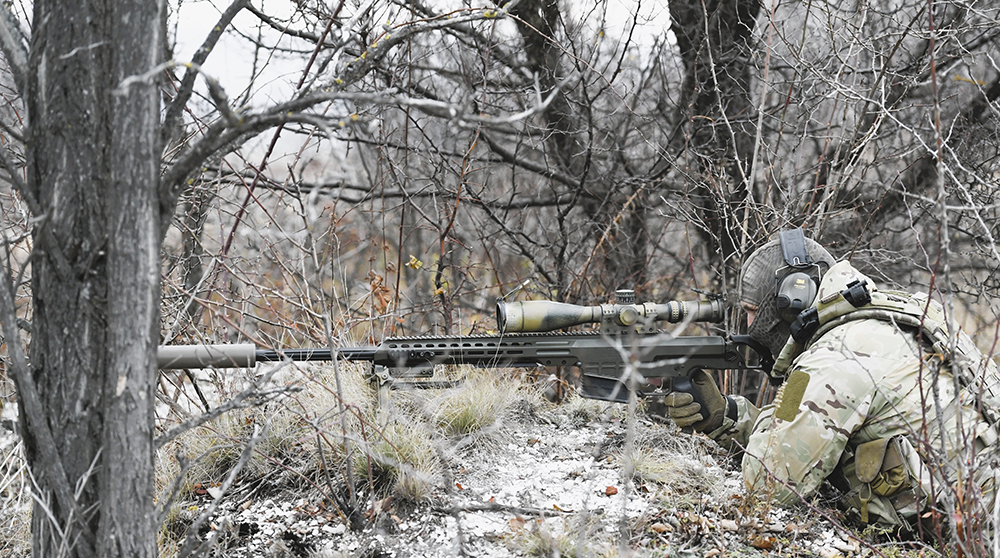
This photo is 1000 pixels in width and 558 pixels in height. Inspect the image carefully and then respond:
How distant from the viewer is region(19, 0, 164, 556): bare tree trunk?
190cm

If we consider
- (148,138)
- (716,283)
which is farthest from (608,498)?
(716,283)

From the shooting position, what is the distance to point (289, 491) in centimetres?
363

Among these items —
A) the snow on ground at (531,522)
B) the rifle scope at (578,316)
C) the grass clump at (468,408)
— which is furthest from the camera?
the grass clump at (468,408)

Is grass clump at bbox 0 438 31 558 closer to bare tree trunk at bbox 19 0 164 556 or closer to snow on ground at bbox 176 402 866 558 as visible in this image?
snow on ground at bbox 176 402 866 558

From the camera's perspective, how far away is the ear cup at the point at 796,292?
12.5ft

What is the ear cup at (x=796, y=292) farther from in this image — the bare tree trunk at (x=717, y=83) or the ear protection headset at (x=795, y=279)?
the bare tree trunk at (x=717, y=83)

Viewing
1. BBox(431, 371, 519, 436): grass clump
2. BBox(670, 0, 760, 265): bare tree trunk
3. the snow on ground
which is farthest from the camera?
BBox(670, 0, 760, 265): bare tree trunk

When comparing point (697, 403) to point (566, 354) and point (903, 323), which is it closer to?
point (566, 354)

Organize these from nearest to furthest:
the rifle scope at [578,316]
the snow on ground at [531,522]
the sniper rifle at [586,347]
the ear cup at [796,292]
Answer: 1. the snow on ground at [531,522]
2. the ear cup at [796,292]
3. the sniper rifle at [586,347]
4. the rifle scope at [578,316]

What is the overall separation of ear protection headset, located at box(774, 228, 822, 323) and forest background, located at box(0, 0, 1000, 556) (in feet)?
2.23

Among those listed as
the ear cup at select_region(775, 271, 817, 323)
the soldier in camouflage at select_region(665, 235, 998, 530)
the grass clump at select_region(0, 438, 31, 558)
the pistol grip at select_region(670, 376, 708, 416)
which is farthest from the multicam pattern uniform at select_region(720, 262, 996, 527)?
the grass clump at select_region(0, 438, 31, 558)

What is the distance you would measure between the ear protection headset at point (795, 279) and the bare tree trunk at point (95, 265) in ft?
10.1

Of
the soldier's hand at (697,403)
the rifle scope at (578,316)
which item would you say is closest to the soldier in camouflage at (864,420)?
the soldier's hand at (697,403)

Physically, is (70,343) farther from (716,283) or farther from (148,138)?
(716,283)
